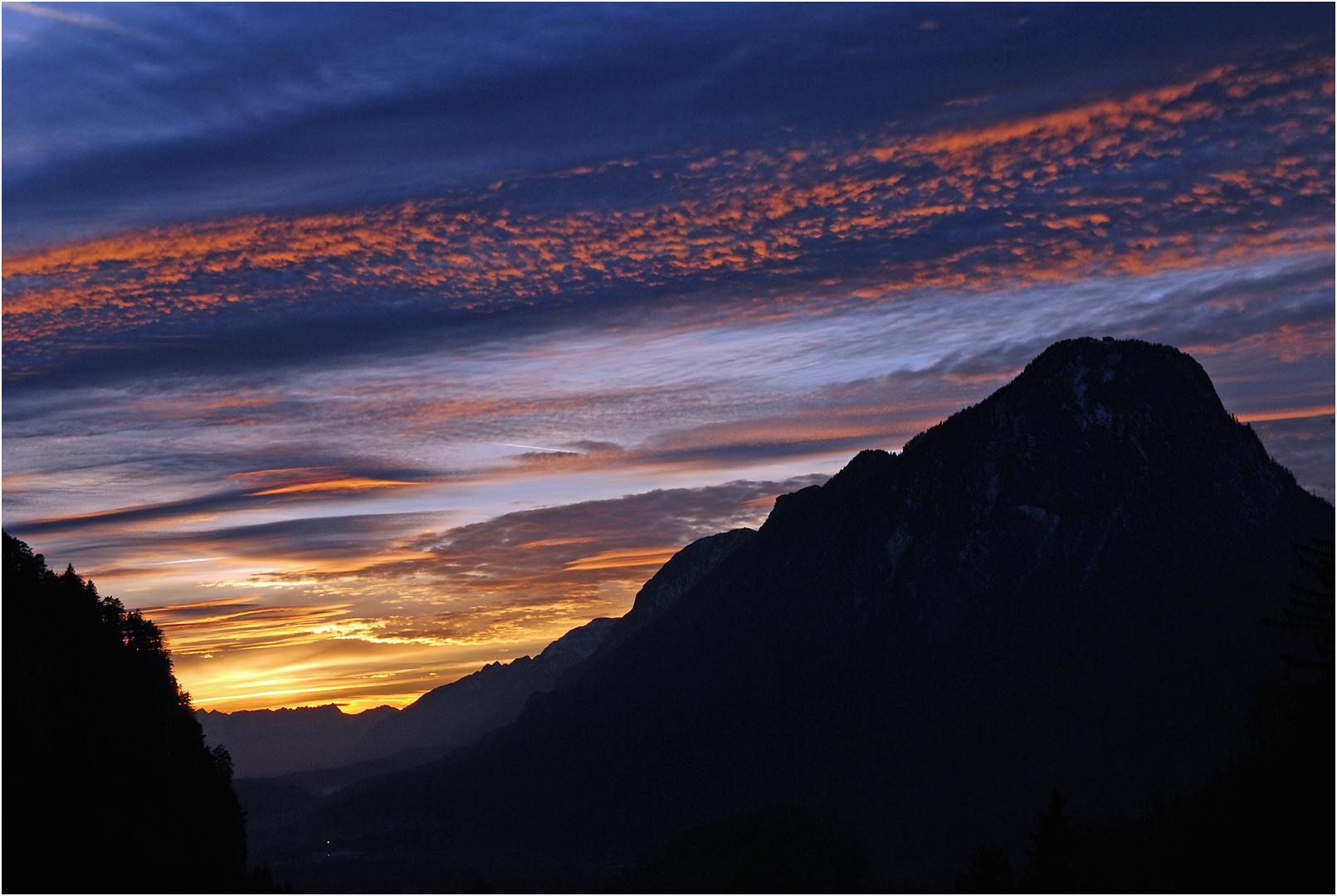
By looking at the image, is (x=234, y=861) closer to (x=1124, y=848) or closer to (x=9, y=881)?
(x=9, y=881)

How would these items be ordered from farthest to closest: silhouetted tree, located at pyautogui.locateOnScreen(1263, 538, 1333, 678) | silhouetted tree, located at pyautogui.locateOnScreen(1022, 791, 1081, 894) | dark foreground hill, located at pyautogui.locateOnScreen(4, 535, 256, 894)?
dark foreground hill, located at pyautogui.locateOnScreen(4, 535, 256, 894) < silhouetted tree, located at pyautogui.locateOnScreen(1022, 791, 1081, 894) < silhouetted tree, located at pyautogui.locateOnScreen(1263, 538, 1333, 678)

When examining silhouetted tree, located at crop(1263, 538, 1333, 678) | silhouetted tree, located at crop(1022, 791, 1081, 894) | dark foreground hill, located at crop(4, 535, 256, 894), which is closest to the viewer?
silhouetted tree, located at crop(1263, 538, 1333, 678)

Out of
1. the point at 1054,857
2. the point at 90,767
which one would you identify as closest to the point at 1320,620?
the point at 1054,857

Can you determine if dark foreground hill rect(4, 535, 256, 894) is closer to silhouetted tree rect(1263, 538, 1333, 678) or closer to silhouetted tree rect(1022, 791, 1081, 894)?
silhouetted tree rect(1022, 791, 1081, 894)

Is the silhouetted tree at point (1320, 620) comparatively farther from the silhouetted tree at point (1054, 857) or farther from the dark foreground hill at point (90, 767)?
the dark foreground hill at point (90, 767)

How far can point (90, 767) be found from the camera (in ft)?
392

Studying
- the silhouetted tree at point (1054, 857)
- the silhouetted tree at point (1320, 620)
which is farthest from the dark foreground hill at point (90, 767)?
the silhouetted tree at point (1320, 620)

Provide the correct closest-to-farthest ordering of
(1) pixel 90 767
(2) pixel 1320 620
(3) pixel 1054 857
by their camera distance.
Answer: (2) pixel 1320 620, (3) pixel 1054 857, (1) pixel 90 767

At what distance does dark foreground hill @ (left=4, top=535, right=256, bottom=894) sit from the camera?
105m

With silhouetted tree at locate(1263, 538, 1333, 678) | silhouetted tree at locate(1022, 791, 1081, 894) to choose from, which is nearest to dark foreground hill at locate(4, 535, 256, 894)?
silhouetted tree at locate(1022, 791, 1081, 894)

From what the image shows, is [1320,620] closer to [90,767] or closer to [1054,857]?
[1054,857]

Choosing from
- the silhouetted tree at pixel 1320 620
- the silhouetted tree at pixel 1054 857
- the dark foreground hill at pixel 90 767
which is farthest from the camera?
the dark foreground hill at pixel 90 767

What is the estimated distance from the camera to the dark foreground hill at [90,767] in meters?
105

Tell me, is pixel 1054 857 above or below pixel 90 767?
below
